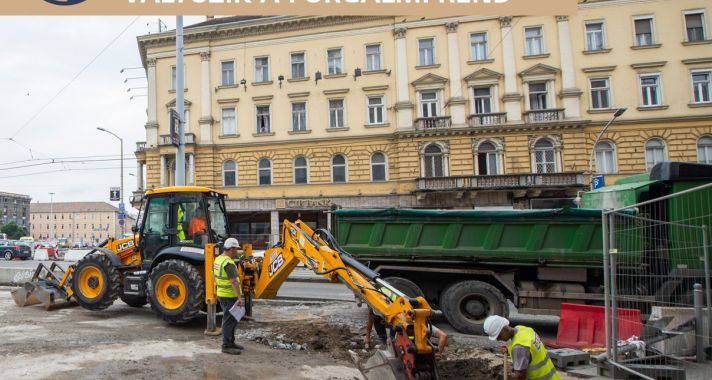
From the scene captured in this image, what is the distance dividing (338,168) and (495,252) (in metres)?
21.7

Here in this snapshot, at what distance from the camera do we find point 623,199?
991cm

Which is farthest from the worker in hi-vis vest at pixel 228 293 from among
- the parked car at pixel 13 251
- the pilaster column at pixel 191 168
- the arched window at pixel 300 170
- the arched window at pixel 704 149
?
A: the parked car at pixel 13 251

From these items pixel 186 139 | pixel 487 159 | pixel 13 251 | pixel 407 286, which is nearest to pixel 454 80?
pixel 487 159

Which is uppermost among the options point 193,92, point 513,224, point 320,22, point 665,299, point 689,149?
point 320,22

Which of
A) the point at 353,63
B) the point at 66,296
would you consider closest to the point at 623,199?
the point at 66,296

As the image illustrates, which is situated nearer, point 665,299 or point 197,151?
point 665,299

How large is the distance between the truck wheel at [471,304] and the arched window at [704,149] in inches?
949

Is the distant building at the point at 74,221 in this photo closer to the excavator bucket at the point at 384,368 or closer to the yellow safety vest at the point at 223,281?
the yellow safety vest at the point at 223,281

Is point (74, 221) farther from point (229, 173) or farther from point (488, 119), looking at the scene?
point (488, 119)

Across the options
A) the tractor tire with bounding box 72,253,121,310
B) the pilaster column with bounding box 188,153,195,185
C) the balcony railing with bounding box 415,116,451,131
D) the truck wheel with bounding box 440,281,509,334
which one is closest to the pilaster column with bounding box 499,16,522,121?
the balcony railing with bounding box 415,116,451,131

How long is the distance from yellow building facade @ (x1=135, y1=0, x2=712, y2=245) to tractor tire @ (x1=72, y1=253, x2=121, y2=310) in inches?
801

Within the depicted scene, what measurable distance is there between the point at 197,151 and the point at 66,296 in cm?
2232

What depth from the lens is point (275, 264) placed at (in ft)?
27.7

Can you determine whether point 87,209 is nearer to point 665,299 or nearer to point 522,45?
point 522,45
